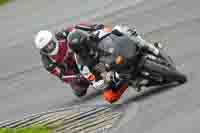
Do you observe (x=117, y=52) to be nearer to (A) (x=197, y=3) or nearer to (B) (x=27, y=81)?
(B) (x=27, y=81)

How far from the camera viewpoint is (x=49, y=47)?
50.3ft

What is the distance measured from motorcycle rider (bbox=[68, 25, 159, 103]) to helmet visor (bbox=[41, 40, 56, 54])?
→ 0.47m

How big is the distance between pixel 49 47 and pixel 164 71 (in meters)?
2.26

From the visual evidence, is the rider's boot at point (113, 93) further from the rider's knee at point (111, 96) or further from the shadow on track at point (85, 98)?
the shadow on track at point (85, 98)

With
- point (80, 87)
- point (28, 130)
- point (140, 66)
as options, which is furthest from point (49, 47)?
point (140, 66)

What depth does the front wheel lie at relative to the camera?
1427 centimetres

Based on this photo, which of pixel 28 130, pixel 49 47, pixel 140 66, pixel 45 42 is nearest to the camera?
pixel 140 66

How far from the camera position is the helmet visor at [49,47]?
15258mm

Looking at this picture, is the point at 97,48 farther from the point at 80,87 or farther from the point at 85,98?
the point at 85,98

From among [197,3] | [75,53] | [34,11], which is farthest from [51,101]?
[34,11]

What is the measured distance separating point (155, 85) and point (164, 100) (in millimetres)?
1162

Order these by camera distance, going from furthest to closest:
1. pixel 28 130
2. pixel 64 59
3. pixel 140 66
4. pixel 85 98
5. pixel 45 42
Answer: pixel 85 98
pixel 64 59
pixel 45 42
pixel 28 130
pixel 140 66

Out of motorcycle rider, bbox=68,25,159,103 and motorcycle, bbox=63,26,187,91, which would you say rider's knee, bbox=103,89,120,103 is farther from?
motorcycle, bbox=63,26,187,91

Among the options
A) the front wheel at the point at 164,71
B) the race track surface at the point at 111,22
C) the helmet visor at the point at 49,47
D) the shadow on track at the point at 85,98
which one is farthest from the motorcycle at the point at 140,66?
the shadow on track at the point at 85,98
